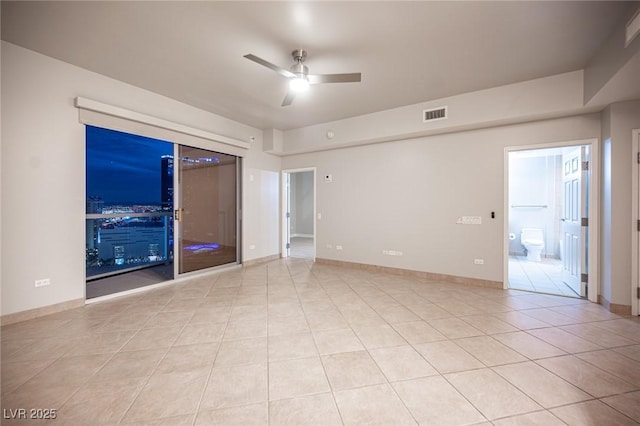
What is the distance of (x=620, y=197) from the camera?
302 cm

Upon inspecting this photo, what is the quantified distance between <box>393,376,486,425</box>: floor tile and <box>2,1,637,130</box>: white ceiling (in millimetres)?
3003

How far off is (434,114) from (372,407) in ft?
13.4

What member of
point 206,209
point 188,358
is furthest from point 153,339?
point 206,209

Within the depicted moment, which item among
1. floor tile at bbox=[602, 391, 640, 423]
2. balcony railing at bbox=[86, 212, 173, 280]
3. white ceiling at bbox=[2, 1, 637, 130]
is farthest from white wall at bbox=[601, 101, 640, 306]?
balcony railing at bbox=[86, 212, 173, 280]

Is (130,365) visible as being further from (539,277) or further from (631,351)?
(539,277)

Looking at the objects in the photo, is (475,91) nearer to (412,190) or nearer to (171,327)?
(412,190)

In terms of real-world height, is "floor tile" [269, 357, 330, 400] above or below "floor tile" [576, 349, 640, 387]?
below

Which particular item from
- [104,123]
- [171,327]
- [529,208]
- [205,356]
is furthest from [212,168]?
[529,208]

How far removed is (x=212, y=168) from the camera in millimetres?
4852

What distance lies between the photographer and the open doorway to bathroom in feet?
11.6

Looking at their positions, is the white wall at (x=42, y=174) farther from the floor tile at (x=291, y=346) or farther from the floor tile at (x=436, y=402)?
the floor tile at (x=436, y=402)

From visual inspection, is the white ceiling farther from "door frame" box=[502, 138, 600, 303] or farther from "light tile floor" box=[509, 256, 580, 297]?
"light tile floor" box=[509, 256, 580, 297]

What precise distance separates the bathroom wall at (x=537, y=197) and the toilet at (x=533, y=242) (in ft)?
1.07

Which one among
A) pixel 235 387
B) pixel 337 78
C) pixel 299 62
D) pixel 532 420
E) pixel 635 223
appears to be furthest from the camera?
pixel 635 223
